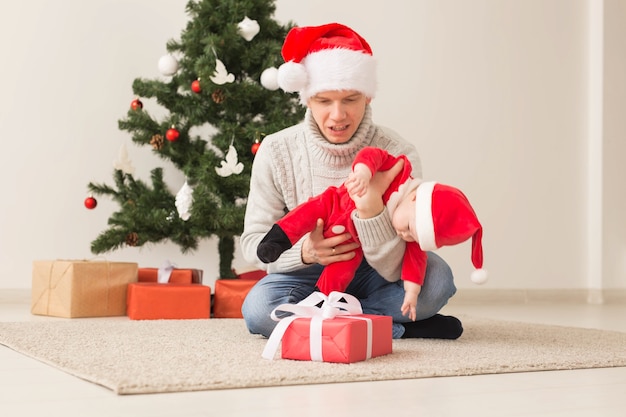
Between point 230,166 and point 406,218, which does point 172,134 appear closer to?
point 230,166

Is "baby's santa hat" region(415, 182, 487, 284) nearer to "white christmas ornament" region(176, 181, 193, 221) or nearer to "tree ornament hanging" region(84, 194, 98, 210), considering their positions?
"white christmas ornament" region(176, 181, 193, 221)

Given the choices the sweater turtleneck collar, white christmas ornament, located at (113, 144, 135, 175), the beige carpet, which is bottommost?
the beige carpet

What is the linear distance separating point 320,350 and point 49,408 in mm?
511

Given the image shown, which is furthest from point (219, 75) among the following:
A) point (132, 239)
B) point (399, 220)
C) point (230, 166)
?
point (399, 220)

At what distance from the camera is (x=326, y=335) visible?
1.35 m

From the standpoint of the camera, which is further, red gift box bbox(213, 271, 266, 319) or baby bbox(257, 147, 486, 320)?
red gift box bbox(213, 271, 266, 319)

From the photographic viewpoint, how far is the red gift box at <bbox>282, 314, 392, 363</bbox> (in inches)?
52.5

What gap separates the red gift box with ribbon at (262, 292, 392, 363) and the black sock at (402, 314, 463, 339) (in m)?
0.40

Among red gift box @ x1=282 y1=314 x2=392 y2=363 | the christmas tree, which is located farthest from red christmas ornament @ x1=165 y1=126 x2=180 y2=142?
red gift box @ x1=282 y1=314 x2=392 y2=363

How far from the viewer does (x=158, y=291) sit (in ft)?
7.88

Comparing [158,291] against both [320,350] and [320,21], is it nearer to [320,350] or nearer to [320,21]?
[320,350]

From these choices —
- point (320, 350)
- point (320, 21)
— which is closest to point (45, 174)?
point (320, 21)

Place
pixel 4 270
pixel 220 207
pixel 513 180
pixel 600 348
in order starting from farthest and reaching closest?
pixel 513 180 → pixel 4 270 → pixel 220 207 → pixel 600 348

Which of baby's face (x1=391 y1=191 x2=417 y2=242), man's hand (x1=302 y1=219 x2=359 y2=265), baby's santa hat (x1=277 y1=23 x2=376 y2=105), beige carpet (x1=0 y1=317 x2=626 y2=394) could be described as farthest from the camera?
baby's santa hat (x1=277 y1=23 x2=376 y2=105)
